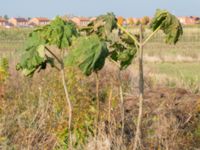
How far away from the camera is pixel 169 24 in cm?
545

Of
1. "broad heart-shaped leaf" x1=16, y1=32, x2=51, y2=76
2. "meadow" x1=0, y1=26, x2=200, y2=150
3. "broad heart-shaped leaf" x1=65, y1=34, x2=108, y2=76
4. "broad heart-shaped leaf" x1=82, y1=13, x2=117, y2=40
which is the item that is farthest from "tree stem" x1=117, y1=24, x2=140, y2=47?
"meadow" x1=0, y1=26, x2=200, y2=150

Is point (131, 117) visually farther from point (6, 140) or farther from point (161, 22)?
point (161, 22)

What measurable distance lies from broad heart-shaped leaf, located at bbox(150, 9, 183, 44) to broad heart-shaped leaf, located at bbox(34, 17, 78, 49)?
811mm

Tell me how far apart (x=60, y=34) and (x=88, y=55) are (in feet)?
1.46

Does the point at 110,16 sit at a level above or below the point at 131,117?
above

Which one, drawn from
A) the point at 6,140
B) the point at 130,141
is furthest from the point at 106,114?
the point at 6,140

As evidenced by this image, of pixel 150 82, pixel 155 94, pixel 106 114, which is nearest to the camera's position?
pixel 106 114

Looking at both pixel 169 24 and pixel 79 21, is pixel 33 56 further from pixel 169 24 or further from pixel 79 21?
pixel 79 21

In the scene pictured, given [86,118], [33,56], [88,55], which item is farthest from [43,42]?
[86,118]

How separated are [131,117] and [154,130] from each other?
0.79m

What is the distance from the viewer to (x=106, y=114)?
275 inches

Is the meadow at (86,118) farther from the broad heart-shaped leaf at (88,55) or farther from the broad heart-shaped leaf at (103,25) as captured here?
the broad heart-shaped leaf at (88,55)

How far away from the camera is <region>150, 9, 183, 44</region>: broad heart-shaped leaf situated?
5.43 metres

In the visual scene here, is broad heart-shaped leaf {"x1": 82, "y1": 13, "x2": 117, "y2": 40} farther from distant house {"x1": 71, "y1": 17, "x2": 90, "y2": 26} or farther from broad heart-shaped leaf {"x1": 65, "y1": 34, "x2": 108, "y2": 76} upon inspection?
broad heart-shaped leaf {"x1": 65, "y1": 34, "x2": 108, "y2": 76}
